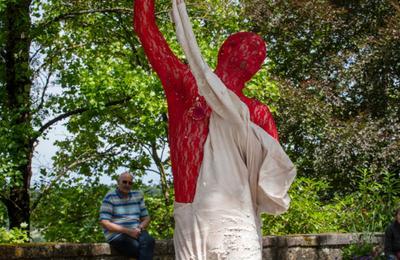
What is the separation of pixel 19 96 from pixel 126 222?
7.37 meters

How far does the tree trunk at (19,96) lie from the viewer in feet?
43.4

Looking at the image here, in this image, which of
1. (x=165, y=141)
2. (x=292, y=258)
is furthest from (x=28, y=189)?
(x=292, y=258)

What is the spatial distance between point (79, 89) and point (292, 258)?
6.52 m

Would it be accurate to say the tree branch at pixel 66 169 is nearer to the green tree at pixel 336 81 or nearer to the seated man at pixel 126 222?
the green tree at pixel 336 81

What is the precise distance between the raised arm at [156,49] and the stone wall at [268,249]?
2.89m

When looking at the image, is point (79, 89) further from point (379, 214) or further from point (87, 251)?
point (87, 251)

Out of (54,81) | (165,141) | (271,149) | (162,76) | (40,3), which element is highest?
(40,3)

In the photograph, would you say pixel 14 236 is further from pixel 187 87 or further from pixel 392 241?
pixel 187 87

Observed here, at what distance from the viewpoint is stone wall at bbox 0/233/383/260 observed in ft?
21.5

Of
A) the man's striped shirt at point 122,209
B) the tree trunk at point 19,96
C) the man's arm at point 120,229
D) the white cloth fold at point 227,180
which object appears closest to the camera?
the white cloth fold at point 227,180

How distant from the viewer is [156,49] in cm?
398

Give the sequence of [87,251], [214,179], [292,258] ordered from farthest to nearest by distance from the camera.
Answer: [292,258], [87,251], [214,179]

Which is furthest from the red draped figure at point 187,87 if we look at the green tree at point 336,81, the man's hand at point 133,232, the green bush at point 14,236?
the green tree at point 336,81

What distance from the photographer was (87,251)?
692 cm
